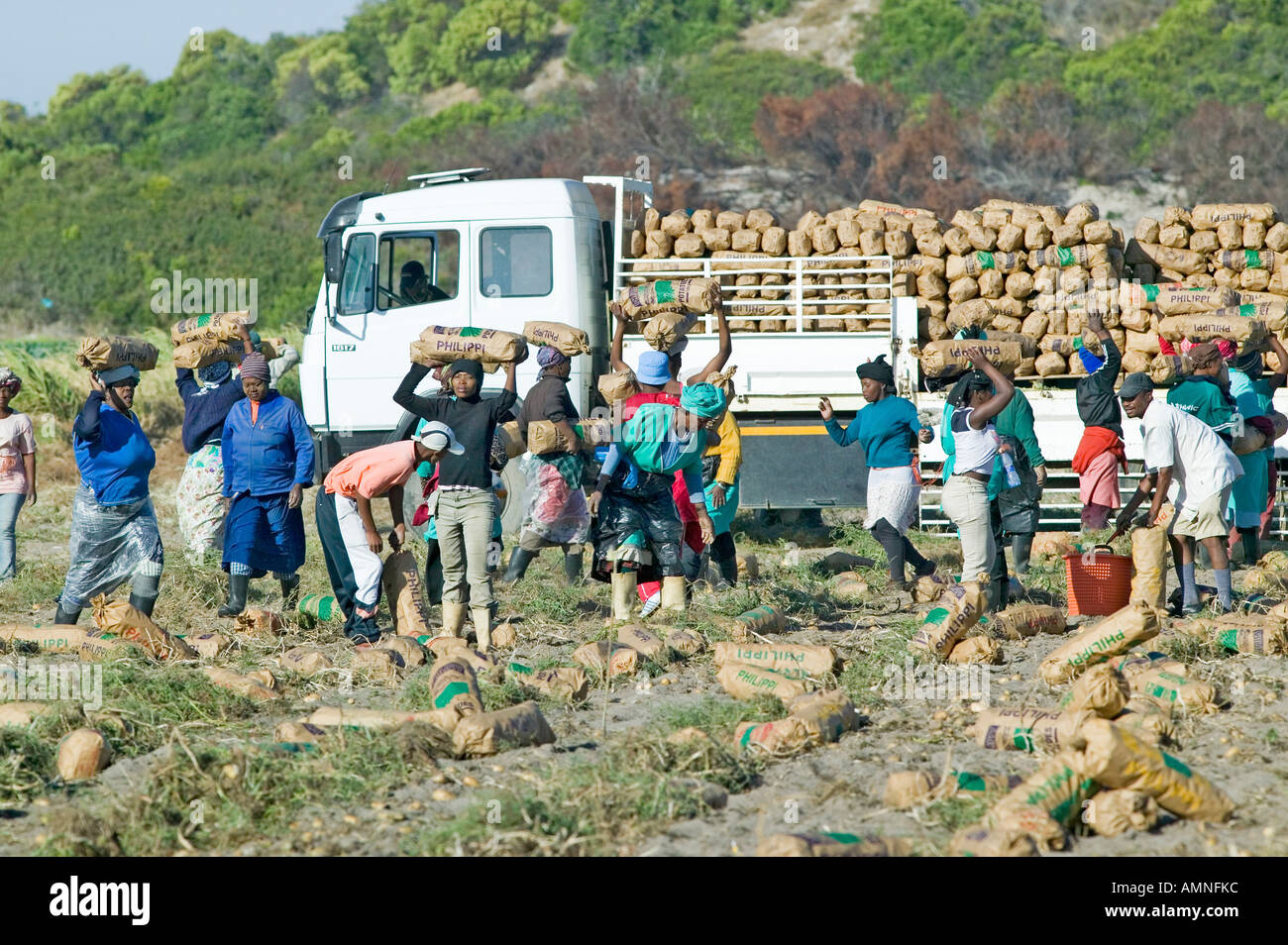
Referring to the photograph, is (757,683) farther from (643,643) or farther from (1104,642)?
(1104,642)

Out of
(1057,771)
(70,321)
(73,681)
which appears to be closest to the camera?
(1057,771)

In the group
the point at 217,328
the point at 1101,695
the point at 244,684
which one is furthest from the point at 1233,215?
the point at 244,684

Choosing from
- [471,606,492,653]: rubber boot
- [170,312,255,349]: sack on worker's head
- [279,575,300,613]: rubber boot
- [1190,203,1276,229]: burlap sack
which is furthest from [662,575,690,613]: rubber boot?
[1190,203,1276,229]: burlap sack

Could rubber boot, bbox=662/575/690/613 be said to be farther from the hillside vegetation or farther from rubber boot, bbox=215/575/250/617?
the hillside vegetation

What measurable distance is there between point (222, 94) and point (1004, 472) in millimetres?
40048

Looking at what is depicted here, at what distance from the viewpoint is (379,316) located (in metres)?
10.6

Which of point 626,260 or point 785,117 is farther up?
point 785,117

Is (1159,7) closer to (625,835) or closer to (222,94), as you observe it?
(222,94)

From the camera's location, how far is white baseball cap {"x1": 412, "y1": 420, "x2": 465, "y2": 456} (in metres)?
6.70

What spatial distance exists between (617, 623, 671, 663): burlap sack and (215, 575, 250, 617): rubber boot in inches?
85.0

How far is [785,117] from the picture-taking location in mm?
28375

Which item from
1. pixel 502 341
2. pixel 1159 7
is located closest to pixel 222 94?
pixel 1159 7

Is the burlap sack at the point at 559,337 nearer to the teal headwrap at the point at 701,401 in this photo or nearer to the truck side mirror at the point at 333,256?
the teal headwrap at the point at 701,401

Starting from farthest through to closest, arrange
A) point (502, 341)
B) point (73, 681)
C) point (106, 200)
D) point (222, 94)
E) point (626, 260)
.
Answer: point (222, 94)
point (106, 200)
point (626, 260)
point (502, 341)
point (73, 681)
